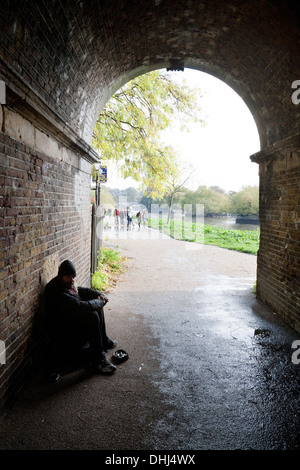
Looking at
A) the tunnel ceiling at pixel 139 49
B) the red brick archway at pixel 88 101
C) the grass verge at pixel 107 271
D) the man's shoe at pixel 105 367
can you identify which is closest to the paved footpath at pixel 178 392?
the man's shoe at pixel 105 367

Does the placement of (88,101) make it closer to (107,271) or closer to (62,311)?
(62,311)

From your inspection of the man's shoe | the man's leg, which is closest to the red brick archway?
the man's leg

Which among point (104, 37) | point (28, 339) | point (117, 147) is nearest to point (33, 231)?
point (28, 339)

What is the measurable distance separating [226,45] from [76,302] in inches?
216

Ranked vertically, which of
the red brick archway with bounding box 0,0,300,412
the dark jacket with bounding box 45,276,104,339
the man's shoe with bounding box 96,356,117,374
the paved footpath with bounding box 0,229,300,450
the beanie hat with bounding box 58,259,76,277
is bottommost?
the paved footpath with bounding box 0,229,300,450

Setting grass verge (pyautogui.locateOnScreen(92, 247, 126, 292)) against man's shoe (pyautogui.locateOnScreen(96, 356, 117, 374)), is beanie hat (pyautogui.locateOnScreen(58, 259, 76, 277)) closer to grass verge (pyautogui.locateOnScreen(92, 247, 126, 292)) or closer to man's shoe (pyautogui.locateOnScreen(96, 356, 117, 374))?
man's shoe (pyautogui.locateOnScreen(96, 356, 117, 374))

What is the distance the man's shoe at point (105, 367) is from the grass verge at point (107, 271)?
3384 millimetres

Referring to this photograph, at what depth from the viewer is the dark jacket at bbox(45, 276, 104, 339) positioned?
3.44 metres

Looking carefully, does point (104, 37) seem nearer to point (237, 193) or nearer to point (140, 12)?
point (140, 12)

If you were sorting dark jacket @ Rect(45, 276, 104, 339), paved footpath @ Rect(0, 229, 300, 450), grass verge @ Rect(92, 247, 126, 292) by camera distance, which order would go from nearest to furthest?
1. paved footpath @ Rect(0, 229, 300, 450)
2. dark jacket @ Rect(45, 276, 104, 339)
3. grass verge @ Rect(92, 247, 126, 292)

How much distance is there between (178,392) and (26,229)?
2573 millimetres

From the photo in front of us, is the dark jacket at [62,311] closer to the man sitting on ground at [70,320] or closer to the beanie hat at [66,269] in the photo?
the man sitting on ground at [70,320]

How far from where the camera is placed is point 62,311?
3.43 metres

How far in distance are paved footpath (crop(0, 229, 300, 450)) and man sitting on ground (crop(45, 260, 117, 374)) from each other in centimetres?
30
